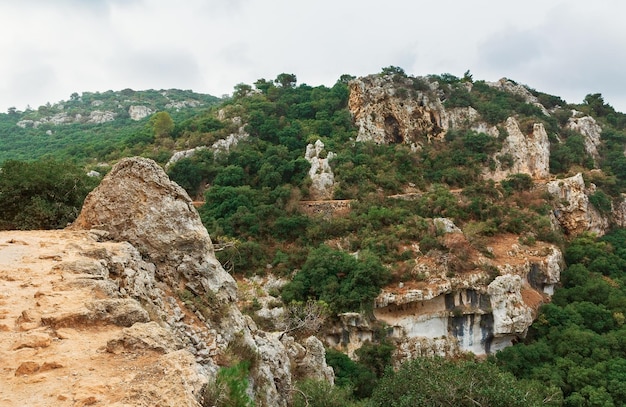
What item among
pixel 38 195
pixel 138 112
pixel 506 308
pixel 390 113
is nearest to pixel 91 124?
pixel 138 112

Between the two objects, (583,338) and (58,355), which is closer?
(58,355)

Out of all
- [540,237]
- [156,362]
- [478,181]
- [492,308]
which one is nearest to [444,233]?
[492,308]

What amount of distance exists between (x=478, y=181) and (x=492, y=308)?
13942mm

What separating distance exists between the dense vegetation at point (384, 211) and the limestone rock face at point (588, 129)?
0.78m

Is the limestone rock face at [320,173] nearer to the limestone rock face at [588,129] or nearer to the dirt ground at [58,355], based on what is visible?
the limestone rock face at [588,129]

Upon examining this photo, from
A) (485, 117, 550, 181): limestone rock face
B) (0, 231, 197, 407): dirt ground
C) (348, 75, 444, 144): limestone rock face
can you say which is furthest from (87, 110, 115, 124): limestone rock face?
(0, 231, 197, 407): dirt ground

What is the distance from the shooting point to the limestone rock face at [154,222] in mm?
8094

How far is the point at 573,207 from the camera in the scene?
31.3m

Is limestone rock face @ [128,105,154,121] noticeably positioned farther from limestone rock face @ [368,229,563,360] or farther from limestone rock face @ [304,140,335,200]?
limestone rock face @ [368,229,563,360]

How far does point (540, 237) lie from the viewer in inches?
1078

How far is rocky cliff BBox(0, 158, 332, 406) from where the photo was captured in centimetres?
386

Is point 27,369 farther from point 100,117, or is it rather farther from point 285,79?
point 100,117

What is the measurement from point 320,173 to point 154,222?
968 inches

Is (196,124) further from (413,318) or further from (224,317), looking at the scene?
(224,317)
